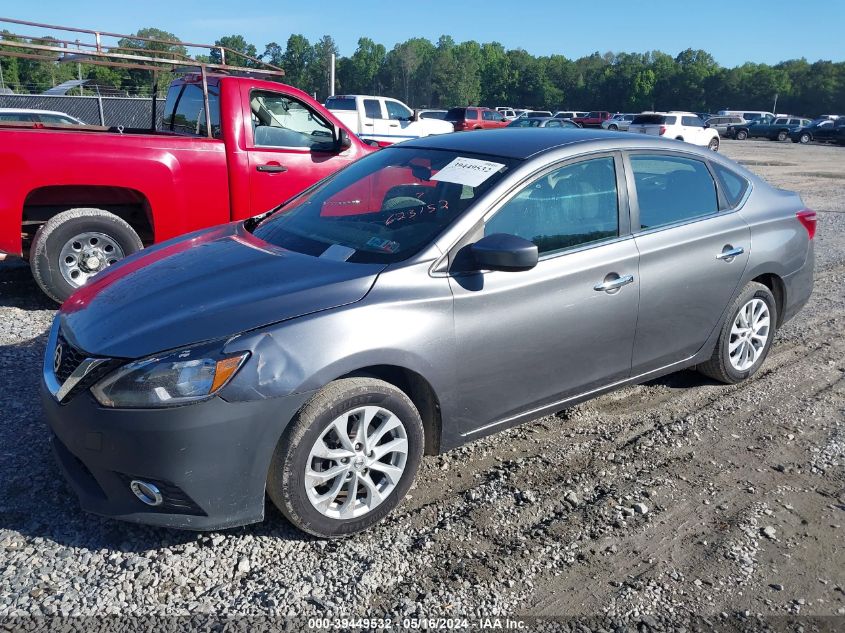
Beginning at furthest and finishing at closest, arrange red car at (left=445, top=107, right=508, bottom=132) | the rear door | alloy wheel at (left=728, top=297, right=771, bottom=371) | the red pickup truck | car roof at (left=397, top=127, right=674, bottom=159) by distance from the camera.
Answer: red car at (left=445, top=107, right=508, bottom=132)
the red pickup truck
alloy wheel at (left=728, top=297, right=771, bottom=371)
the rear door
car roof at (left=397, top=127, right=674, bottom=159)

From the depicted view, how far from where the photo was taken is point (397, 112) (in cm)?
2411

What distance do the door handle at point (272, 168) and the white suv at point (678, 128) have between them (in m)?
28.6

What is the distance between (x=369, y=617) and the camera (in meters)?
2.75

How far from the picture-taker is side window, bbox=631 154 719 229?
14.1 ft

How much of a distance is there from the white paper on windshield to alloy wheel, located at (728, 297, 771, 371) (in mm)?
2090

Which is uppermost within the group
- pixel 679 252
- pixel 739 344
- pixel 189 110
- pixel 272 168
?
pixel 189 110

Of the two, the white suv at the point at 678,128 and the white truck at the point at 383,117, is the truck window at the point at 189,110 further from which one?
the white suv at the point at 678,128

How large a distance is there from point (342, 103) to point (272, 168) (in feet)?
58.8

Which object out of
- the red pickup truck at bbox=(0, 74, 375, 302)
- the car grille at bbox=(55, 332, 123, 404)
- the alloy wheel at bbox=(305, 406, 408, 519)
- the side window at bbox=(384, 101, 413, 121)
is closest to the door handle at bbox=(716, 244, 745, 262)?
the alloy wheel at bbox=(305, 406, 408, 519)

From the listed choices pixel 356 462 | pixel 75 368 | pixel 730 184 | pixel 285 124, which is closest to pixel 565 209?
pixel 730 184

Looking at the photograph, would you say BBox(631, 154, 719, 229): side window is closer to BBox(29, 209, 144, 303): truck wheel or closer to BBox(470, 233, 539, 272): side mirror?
BBox(470, 233, 539, 272): side mirror

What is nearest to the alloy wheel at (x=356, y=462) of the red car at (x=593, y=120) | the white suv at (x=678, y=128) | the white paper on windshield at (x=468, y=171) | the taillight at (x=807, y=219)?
the white paper on windshield at (x=468, y=171)

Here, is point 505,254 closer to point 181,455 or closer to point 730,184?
point 181,455

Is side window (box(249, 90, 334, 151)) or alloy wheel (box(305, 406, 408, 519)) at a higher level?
side window (box(249, 90, 334, 151))
